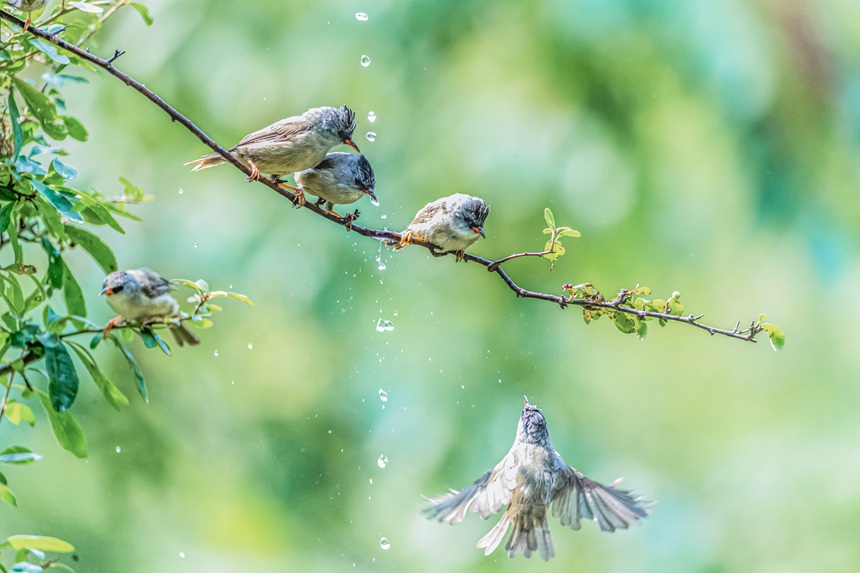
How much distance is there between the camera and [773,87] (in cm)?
282

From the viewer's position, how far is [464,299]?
2793mm

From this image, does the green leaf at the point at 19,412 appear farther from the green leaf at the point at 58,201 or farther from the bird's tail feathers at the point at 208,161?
the bird's tail feathers at the point at 208,161

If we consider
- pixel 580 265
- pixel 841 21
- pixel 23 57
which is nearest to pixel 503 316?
pixel 580 265

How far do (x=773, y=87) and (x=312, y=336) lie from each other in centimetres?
154

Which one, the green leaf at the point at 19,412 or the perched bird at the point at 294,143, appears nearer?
the green leaf at the point at 19,412

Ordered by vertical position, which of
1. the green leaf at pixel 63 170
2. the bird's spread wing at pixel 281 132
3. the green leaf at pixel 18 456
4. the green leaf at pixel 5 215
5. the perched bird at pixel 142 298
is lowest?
the green leaf at pixel 18 456

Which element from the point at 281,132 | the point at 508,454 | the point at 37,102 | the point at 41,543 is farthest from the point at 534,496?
the point at 37,102

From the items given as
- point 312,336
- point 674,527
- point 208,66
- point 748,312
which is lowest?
point 674,527

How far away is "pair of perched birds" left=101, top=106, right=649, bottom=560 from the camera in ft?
4.90

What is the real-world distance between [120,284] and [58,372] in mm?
165

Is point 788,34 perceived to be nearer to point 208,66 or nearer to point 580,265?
point 580,265

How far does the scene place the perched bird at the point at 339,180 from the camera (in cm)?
158

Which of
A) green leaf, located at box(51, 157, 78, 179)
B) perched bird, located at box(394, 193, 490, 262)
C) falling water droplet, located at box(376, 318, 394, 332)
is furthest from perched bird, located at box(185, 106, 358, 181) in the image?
falling water droplet, located at box(376, 318, 394, 332)

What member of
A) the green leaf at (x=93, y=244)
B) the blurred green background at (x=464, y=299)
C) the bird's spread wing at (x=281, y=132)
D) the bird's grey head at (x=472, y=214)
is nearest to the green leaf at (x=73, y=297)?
the green leaf at (x=93, y=244)
